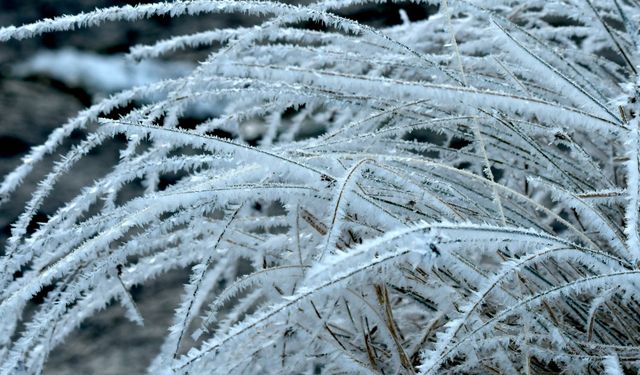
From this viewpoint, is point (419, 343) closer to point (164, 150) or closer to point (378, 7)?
point (164, 150)

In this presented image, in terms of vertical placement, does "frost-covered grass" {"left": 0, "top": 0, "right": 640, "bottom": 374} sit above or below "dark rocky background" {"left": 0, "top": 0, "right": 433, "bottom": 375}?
above

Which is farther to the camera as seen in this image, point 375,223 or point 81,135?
point 81,135

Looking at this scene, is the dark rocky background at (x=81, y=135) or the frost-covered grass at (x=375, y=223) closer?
the frost-covered grass at (x=375, y=223)

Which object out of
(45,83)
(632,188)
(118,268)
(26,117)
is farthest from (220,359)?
(45,83)

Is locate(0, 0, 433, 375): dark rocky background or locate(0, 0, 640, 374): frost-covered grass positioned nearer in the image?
locate(0, 0, 640, 374): frost-covered grass

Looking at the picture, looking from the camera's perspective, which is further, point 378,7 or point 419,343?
point 378,7
